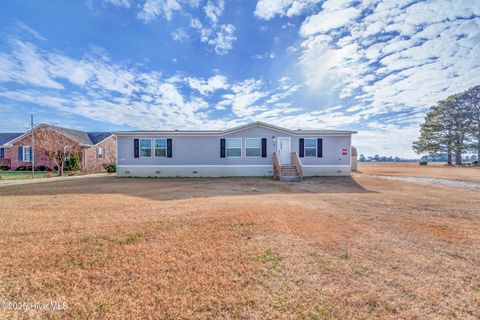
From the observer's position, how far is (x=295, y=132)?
1495cm

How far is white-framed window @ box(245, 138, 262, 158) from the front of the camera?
49.1 feet

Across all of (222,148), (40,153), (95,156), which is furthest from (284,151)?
(40,153)

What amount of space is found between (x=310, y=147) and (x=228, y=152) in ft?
19.3

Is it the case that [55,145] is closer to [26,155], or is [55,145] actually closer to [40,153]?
[40,153]

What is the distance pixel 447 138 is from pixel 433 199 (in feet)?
99.0

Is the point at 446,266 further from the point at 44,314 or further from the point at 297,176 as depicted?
the point at 297,176

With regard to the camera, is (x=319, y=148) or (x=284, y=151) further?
(x=319, y=148)

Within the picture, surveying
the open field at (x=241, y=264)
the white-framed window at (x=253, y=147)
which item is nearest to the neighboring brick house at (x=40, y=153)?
the white-framed window at (x=253, y=147)

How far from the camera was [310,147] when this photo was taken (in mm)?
15156

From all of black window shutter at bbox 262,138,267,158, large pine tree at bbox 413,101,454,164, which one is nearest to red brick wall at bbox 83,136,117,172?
black window shutter at bbox 262,138,267,158

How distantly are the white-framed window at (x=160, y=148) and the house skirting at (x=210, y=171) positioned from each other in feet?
2.86

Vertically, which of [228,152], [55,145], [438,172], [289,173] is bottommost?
[438,172]

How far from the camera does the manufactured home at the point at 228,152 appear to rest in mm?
14969

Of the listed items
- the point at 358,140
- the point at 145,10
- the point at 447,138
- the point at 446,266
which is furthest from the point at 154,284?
the point at 447,138
